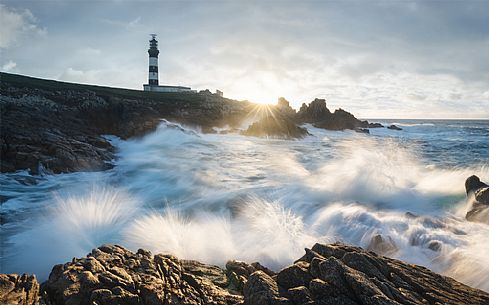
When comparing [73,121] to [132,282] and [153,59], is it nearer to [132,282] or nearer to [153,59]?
[132,282]

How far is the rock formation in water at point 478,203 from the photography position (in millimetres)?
9874

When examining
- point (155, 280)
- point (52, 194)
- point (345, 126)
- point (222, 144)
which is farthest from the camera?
point (345, 126)

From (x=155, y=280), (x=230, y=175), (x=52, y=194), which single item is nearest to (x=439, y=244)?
(x=155, y=280)

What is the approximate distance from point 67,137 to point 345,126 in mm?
47857

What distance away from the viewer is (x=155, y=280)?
5.48 metres

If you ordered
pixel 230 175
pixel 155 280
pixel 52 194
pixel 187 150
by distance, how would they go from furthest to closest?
pixel 187 150 → pixel 230 175 → pixel 52 194 → pixel 155 280

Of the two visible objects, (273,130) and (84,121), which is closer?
(84,121)

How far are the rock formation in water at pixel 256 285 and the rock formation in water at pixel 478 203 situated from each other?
585cm

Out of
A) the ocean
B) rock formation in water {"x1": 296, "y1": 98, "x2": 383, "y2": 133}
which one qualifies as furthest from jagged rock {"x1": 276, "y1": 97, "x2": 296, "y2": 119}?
the ocean

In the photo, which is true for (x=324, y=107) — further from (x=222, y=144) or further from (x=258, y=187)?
(x=258, y=187)

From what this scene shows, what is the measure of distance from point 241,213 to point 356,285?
7.12 m

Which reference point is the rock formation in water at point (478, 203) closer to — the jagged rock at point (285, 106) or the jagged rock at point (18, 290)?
the jagged rock at point (18, 290)

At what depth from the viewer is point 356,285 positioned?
4.65 m

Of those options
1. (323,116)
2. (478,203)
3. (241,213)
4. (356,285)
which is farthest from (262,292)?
(323,116)
